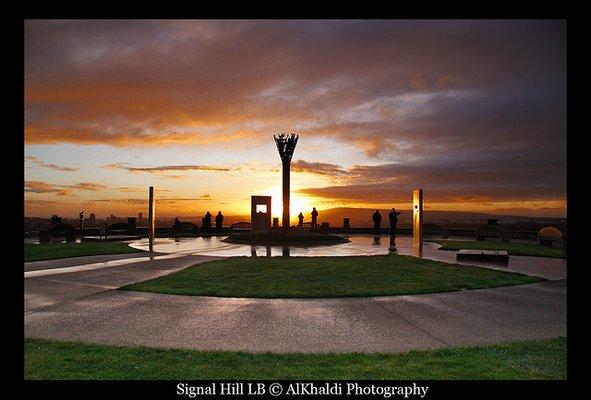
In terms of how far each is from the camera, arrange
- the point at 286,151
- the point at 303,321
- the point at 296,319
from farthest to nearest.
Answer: the point at 286,151, the point at 296,319, the point at 303,321

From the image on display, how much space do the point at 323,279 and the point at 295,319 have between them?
3.77 metres

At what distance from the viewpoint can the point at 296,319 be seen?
6.41 meters

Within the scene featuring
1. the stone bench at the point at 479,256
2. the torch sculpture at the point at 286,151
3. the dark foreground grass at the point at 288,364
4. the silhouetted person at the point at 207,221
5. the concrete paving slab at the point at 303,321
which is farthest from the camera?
the silhouetted person at the point at 207,221

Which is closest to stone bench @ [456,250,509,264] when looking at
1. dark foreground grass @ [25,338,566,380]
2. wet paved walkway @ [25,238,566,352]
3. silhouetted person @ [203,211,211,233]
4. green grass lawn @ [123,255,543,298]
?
green grass lawn @ [123,255,543,298]

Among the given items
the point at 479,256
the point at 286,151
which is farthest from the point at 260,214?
the point at 479,256

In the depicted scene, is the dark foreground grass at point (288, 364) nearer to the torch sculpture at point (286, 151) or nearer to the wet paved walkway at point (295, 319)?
the wet paved walkway at point (295, 319)

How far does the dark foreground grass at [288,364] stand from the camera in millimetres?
4172

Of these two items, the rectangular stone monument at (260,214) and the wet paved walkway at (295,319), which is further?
the rectangular stone monument at (260,214)

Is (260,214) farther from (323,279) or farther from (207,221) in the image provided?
(323,279)

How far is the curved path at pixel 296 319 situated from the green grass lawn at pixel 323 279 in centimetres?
53

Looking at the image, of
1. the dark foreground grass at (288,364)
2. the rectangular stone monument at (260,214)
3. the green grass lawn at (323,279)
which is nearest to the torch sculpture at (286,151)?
the rectangular stone monument at (260,214)
